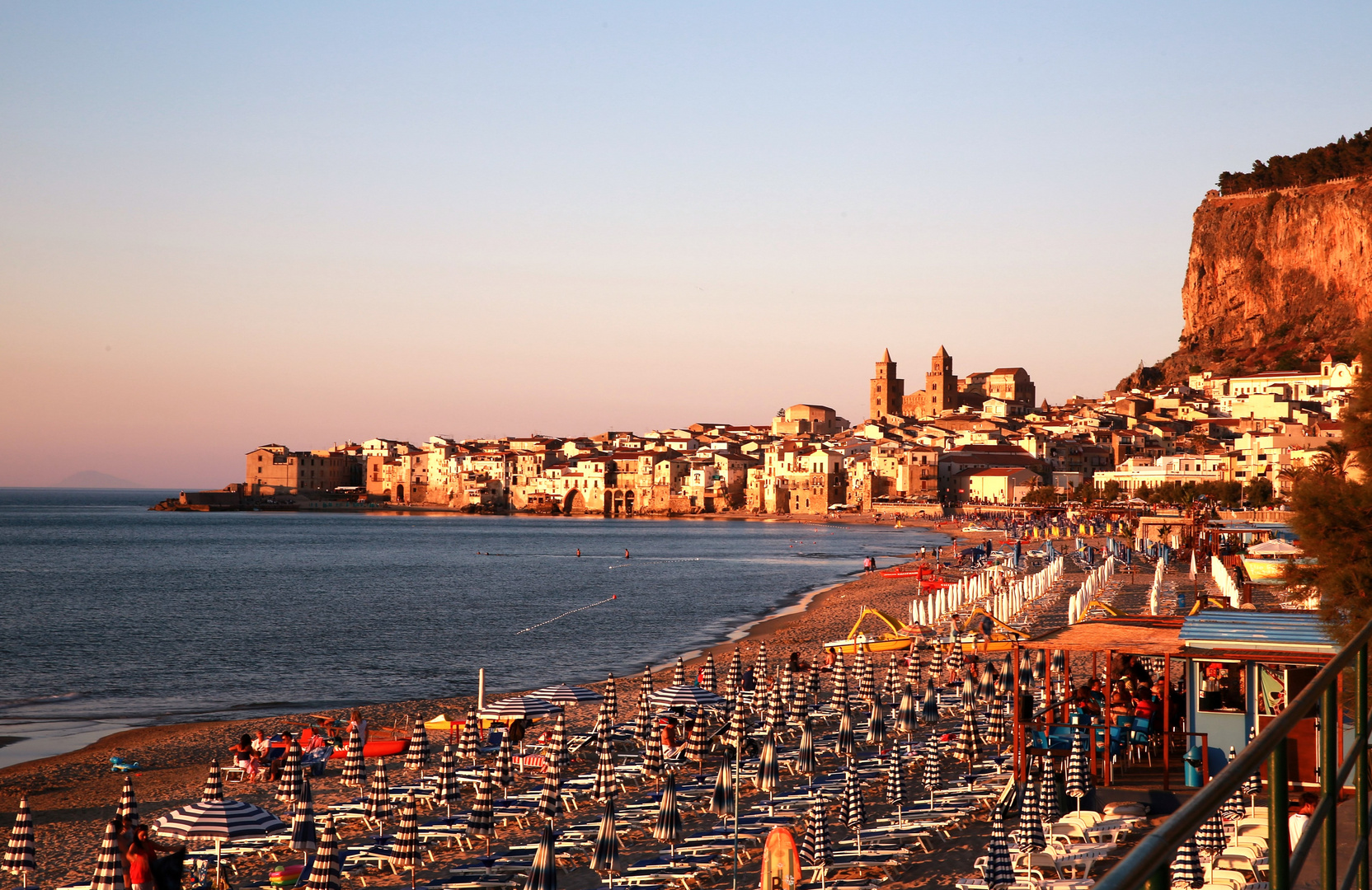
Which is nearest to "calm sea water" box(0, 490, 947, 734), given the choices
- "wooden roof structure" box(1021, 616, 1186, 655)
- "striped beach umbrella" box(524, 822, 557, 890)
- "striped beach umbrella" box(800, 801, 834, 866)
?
"striped beach umbrella" box(800, 801, 834, 866)

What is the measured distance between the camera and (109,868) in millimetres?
9508

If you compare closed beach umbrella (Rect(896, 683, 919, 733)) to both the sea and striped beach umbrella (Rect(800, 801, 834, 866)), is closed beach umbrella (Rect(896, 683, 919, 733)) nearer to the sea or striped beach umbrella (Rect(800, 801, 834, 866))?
striped beach umbrella (Rect(800, 801, 834, 866))

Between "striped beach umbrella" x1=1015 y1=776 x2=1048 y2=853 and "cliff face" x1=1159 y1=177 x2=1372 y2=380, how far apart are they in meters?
111

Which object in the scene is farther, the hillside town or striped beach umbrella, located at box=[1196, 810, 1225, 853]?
the hillside town

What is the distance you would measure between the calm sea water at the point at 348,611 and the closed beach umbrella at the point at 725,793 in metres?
14.4

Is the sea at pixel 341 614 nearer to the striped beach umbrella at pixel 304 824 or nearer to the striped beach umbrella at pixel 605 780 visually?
the striped beach umbrella at pixel 304 824

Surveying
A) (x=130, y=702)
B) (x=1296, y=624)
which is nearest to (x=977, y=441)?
(x=130, y=702)

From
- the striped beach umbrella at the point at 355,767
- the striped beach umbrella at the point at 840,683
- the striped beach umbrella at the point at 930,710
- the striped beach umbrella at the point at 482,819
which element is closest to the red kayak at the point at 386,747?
the striped beach umbrella at the point at 355,767

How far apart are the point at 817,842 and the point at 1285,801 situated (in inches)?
339

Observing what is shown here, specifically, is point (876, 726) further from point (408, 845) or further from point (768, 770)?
point (408, 845)

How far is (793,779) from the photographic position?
1423 centimetres

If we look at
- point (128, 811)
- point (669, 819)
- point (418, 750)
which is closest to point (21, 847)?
point (128, 811)

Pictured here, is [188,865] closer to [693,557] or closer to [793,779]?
[793,779]

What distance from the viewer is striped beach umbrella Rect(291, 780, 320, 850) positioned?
35.1 ft
